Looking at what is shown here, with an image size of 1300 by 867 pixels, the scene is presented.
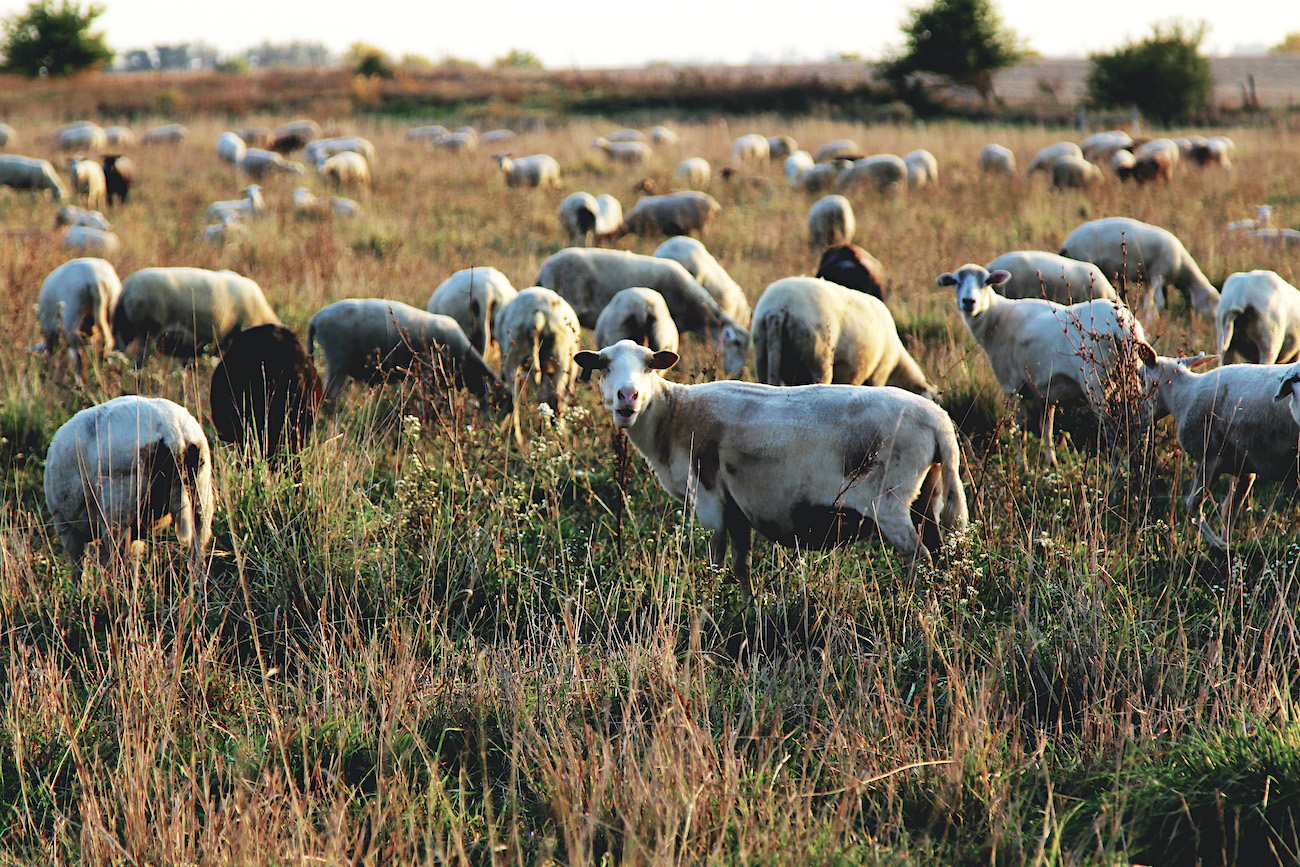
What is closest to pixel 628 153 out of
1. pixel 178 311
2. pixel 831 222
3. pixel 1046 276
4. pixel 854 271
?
pixel 831 222

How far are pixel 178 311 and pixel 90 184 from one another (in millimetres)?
13128

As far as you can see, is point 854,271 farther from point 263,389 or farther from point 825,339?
point 263,389

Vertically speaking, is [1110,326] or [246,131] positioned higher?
[246,131]

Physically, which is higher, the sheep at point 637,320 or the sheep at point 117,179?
the sheep at point 117,179

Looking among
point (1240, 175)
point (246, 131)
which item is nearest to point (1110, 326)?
point (1240, 175)

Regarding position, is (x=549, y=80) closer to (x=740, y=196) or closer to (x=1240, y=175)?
(x=740, y=196)

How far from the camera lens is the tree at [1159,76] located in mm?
38281

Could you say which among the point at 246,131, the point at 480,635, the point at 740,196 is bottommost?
the point at 480,635

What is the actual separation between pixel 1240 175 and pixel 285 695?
21.1 m

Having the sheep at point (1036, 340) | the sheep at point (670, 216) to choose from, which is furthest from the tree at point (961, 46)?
the sheep at point (1036, 340)

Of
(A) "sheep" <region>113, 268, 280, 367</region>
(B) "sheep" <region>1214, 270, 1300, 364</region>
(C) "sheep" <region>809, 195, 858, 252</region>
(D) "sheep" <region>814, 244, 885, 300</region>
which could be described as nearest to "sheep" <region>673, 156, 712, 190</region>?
(C) "sheep" <region>809, 195, 858, 252</region>

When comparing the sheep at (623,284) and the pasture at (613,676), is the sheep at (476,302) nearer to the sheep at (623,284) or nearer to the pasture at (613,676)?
the sheep at (623,284)

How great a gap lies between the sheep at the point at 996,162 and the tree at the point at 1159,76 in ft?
63.2

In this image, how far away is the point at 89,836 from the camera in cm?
274
